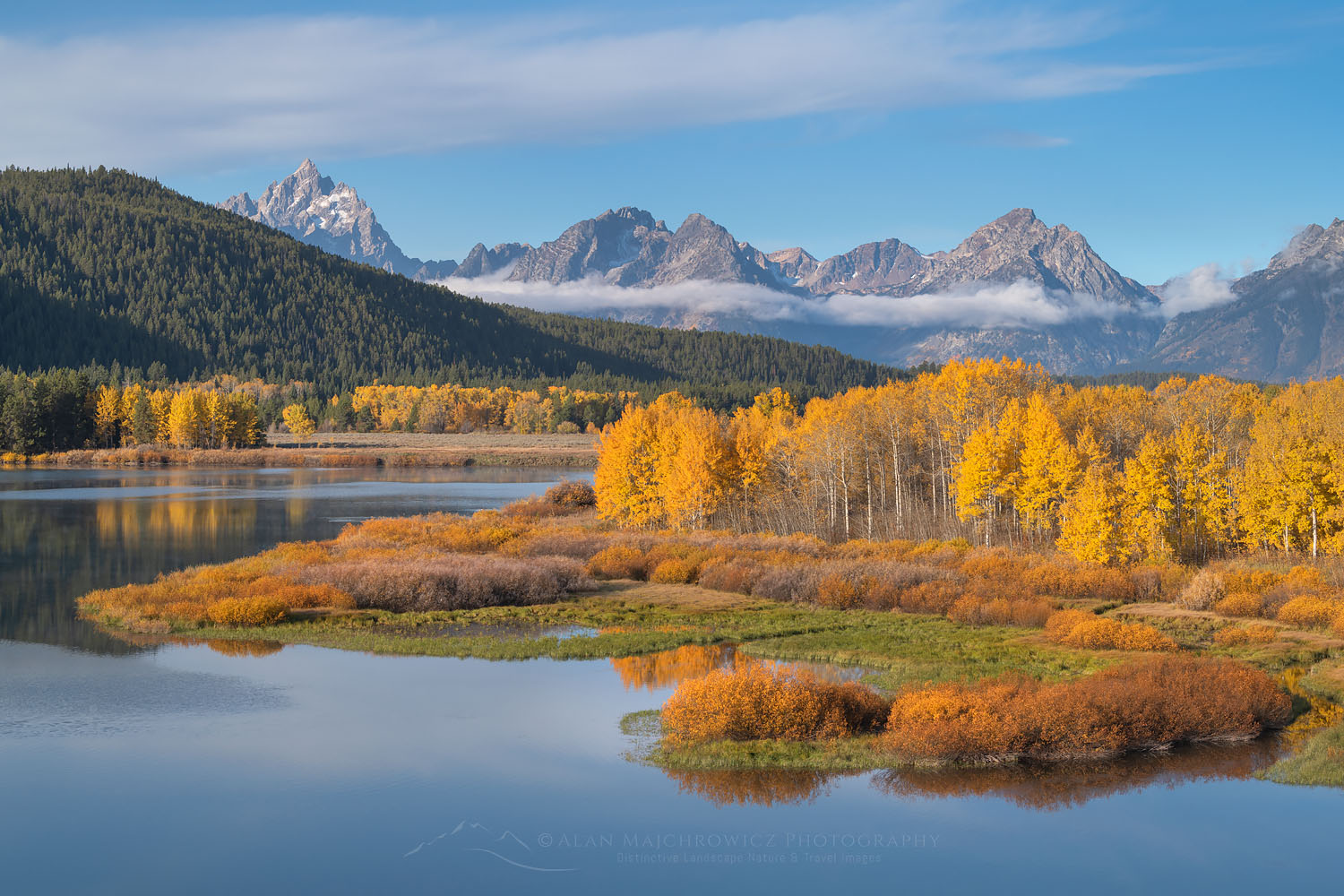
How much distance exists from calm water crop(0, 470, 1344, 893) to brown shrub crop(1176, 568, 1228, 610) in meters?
17.3

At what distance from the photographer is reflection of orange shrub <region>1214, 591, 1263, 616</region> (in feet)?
119

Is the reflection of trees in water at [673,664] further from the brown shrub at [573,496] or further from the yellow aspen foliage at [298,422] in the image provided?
the yellow aspen foliage at [298,422]

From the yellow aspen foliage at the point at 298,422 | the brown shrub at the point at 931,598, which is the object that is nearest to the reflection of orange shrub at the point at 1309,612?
the brown shrub at the point at 931,598

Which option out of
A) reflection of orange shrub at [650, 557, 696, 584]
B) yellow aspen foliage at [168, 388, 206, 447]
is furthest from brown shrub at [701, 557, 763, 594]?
yellow aspen foliage at [168, 388, 206, 447]

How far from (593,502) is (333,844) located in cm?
6271

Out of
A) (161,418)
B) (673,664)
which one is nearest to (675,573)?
(673,664)

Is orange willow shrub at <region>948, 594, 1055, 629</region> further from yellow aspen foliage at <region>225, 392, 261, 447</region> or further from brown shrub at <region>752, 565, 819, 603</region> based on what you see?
yellow aspen foliage at <region>225, 392, 261, 447</region>

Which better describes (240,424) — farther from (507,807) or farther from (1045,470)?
(507,807)

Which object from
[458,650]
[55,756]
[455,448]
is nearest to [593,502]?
[458,650]

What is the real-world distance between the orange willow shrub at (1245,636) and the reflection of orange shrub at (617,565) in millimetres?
23274

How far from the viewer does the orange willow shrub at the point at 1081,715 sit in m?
20.5

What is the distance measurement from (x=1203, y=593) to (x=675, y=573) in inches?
800

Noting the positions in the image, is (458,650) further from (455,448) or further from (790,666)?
(455,448)

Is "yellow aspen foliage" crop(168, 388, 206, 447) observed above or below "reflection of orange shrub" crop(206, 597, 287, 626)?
above
